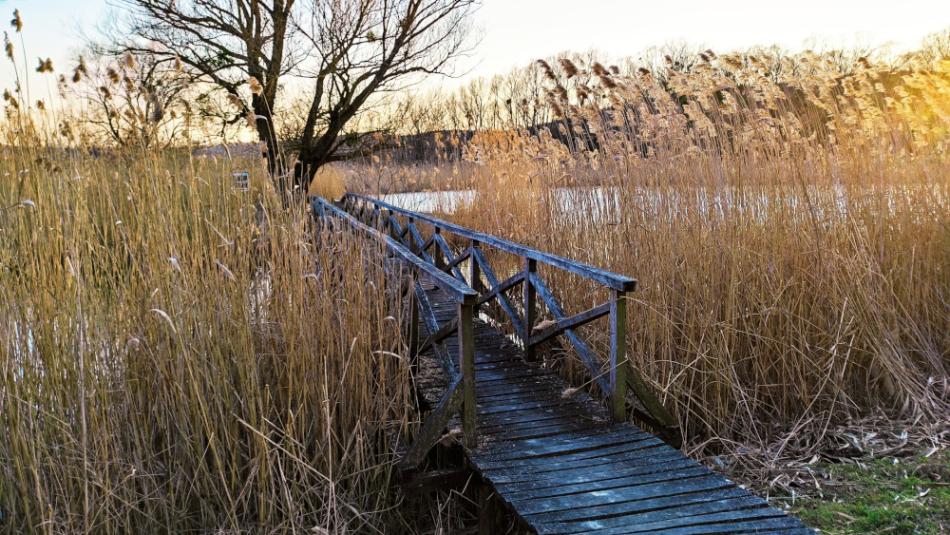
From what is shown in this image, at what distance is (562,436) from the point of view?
267 centimetres

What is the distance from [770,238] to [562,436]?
1.75 m

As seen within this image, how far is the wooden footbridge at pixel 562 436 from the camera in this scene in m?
2.09

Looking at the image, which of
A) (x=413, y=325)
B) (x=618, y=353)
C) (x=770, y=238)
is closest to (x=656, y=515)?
(x=618, y=353)

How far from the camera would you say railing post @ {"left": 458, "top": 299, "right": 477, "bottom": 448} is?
254 centimetres

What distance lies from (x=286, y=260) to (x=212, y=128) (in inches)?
31.9

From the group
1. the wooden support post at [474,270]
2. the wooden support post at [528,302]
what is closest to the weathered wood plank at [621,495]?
the wooden support post at [528,302]

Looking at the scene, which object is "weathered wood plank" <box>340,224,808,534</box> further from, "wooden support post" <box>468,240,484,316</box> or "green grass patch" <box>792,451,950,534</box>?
"wooden support post" <box>468,240,484,316</box>

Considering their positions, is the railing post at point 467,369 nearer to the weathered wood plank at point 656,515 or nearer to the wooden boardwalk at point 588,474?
the wooden boardwalk at point 588,474

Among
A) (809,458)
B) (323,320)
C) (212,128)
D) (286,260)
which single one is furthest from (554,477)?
(212,128)

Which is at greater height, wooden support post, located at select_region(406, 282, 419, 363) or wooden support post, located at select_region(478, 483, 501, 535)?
wooden support post, located at select_region(406, 282, 419, 363)

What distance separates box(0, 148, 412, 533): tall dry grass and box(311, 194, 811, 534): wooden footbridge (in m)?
0.32

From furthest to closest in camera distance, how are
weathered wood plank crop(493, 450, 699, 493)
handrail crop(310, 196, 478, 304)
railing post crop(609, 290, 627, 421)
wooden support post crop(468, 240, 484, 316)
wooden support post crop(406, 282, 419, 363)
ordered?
wooden support post crop(468, 240, 484, 316), wooden support post crop(406, 282, 419, 363), railing post crop(609, 290, 627, 421), handrail crop(310, 196, 478, 304), weathered wood plank crop(493, 450, 699, 493)

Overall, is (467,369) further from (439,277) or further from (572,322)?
(572,322)

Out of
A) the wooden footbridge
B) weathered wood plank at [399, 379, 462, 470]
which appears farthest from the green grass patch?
weathered wood plank at [399, 379, 462, 470]
